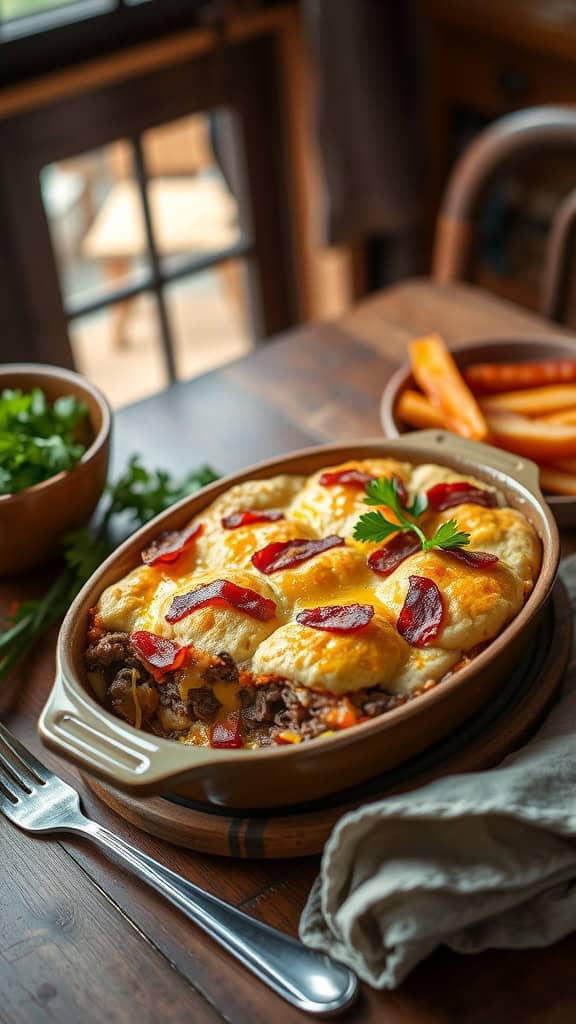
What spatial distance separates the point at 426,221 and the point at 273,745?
9.65 feet

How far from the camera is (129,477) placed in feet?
5.74

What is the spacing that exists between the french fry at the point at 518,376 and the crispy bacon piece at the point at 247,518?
23.9 inches

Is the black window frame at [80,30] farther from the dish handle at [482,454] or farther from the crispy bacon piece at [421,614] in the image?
the crispy bacon piece at [421,614]

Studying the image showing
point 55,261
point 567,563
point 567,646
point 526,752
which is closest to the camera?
point 526,752

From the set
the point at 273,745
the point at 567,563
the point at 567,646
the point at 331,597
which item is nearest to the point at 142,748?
the point at 273,745

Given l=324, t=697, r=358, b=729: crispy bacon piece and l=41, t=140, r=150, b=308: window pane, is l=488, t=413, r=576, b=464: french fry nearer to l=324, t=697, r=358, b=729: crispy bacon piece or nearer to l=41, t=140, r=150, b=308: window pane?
l=324, t=697, r=358, b=729: crispy bacon piece

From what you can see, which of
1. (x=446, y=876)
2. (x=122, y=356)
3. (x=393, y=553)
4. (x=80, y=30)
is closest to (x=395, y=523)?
(x=393, y=553)

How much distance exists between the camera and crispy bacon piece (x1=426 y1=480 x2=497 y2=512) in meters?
1.46

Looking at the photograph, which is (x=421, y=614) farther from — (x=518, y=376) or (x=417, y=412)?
(x=518, y=376)

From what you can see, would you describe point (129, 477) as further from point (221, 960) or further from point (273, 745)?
point (221, 960)

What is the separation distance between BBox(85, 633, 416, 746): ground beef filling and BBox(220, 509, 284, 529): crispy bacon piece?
9.1 inches

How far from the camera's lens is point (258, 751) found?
112cm

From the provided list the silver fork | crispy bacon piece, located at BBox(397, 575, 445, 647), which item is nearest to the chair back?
crispy bacon piece, located at BBox(397, 575, 445, 647)

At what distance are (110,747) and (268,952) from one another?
270 millimetres
